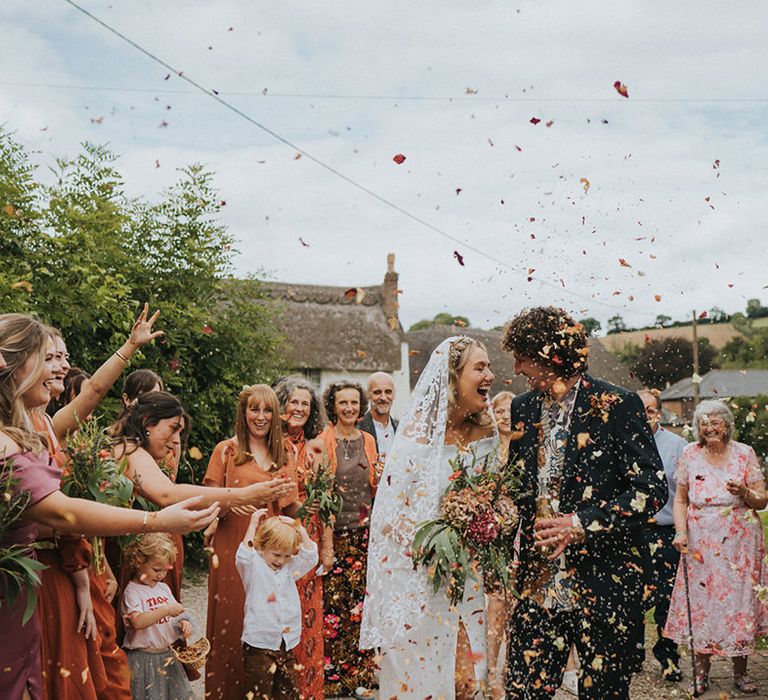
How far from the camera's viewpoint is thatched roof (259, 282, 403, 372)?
29625mm

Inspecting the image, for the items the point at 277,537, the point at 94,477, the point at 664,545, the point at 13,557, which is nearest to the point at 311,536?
the point at 277,537

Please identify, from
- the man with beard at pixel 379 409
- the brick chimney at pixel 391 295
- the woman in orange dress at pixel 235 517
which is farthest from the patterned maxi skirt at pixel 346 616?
the brick chimney at pixel 391 295

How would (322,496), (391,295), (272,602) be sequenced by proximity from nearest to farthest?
1. (272,602)
2. (322,496)
3. (391,295)

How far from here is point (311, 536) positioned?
22.7 feet

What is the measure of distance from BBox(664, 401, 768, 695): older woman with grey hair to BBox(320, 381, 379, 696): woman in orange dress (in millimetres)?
2534

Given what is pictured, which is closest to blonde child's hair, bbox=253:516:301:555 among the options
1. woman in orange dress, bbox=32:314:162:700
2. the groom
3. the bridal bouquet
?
the bridal bouquet

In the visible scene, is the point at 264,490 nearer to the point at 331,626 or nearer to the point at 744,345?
the point at 331,626

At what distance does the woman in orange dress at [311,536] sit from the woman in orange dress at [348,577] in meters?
0.21

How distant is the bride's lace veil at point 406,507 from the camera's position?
5016 millimetres

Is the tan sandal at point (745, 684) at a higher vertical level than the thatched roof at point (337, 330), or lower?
lower

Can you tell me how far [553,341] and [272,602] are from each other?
2.46 m

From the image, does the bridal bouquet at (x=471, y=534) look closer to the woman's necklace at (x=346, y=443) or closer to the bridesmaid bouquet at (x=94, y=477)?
the bridesmaid bouquet at (x=94, y=477)

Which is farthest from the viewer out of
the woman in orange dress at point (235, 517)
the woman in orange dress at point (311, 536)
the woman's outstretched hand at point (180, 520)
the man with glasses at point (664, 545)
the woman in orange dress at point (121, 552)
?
the man with glasses at point (664, 545)

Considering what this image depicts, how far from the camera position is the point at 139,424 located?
16.6ft
